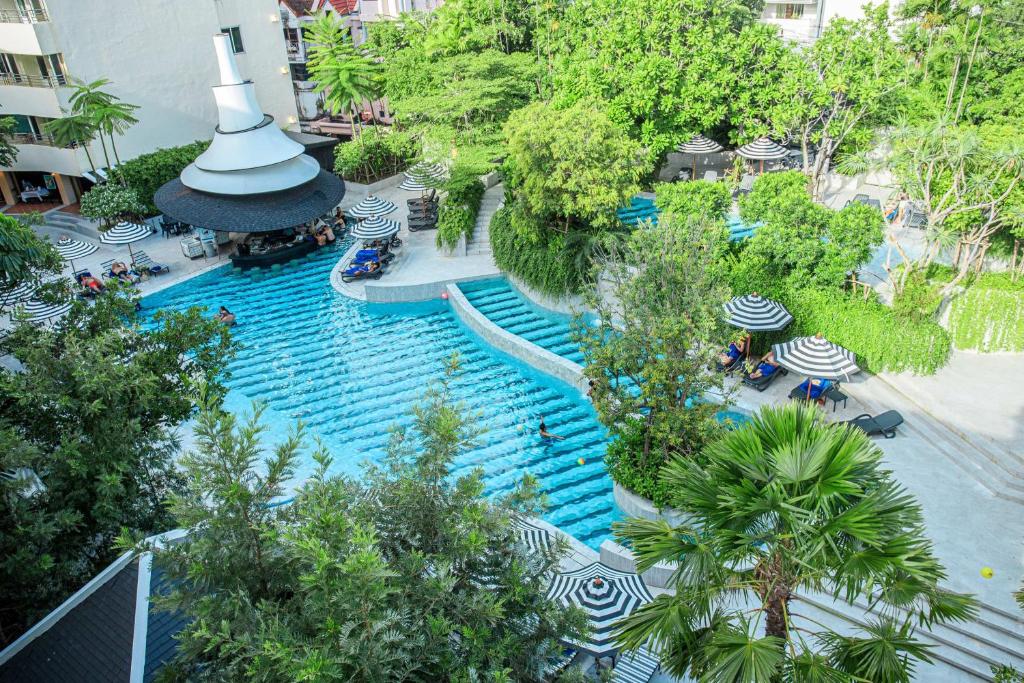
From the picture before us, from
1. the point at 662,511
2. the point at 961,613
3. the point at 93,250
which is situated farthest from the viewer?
the point at 93,250

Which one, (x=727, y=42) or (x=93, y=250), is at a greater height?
Answer: (x=727, y=42)

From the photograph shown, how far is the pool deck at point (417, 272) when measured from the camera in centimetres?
2747

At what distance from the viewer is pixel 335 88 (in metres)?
37.6

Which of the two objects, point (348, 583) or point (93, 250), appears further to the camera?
point (93, 250)

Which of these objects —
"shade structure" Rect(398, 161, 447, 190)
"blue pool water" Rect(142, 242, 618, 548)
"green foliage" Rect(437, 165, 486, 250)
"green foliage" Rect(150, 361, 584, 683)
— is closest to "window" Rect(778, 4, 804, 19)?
"shade structure" Rect(398, 161, 447, 190)

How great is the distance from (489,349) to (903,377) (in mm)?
12219

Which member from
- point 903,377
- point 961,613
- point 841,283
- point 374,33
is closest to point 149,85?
point 374,33

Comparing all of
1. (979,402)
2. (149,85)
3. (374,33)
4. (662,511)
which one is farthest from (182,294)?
(979,402)

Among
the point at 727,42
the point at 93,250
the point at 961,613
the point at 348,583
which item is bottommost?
the point at 93,250

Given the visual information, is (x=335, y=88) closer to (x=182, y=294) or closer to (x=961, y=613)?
(x=182, y=294)

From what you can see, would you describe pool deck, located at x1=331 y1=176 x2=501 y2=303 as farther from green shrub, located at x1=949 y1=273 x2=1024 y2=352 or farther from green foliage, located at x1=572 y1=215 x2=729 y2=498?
green shrub, located at x1=949 y1=273 x2=1024 y2=352

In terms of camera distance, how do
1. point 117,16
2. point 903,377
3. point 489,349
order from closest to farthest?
point 903,377
point 489,349
point 117,16

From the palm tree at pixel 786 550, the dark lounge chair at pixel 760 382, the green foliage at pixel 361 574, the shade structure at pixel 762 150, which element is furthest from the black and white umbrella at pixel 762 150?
the green foliage at pixel 361 574

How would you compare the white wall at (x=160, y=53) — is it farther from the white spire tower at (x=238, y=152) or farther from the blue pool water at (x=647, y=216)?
the blue pool water at (x=647, y=216)
